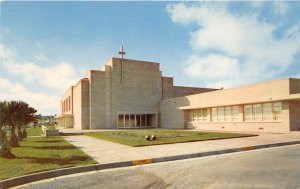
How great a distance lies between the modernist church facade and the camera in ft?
87.8

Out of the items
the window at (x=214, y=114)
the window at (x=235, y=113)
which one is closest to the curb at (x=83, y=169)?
the window at (x=235, y=113)

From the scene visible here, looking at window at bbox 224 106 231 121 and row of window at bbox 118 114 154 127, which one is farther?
row of window at bbox 118 114 154 127

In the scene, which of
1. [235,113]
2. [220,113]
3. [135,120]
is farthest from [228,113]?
[135,120]

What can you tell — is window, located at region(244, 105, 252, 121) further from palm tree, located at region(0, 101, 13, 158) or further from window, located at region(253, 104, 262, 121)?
palm tree, located at region(0, 101, 13, 158)

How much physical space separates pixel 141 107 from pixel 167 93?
18.5 feet

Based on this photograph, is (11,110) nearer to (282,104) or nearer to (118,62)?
(282,104)

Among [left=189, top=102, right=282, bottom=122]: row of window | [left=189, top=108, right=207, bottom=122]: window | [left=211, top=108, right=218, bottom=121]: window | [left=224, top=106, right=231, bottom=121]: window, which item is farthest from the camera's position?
[left=189, top=108, right=207, bottom=122]: window

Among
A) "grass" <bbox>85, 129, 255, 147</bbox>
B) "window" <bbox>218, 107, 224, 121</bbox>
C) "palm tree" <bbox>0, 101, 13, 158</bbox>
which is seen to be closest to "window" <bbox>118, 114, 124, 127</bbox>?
"window" <bbox>218, 107, 224, 121</bbox>

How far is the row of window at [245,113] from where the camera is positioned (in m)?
23.4

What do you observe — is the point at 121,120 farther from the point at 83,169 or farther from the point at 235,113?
the point at 83,169

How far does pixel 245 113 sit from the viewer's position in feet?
87.4

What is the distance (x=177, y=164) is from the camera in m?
9.01

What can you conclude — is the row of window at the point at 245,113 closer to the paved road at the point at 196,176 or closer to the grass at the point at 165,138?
the grass at the point at 165,138

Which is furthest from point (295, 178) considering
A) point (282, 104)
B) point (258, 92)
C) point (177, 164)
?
point (258, 92)
